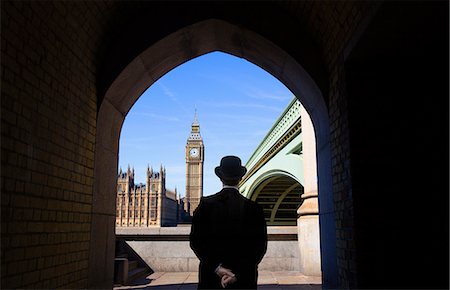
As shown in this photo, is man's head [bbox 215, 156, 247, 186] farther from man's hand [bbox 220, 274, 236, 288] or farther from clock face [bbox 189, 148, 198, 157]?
clock face [bbox 189, 148, 198, 157]

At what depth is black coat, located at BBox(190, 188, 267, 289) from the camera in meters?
3.13

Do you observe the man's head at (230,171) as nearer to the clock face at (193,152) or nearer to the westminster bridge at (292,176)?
the westminster bridge at (292,176)

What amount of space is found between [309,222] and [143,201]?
7673 centimetres

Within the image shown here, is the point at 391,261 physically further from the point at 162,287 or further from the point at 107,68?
the point at 162,287

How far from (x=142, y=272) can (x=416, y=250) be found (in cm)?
731

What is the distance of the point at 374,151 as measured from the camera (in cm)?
484

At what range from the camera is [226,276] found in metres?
3.06

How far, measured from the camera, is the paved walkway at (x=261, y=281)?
28.7 feet

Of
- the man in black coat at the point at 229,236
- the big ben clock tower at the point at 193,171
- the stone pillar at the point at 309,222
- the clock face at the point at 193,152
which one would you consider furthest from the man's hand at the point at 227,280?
the clock face at the point at 193,152

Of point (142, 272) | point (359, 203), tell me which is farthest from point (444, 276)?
point (142, 272)

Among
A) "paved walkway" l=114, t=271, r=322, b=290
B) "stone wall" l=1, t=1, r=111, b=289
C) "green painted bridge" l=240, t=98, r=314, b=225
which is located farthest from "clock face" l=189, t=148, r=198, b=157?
"stone wall" l=1, t=1, r=111, b=289

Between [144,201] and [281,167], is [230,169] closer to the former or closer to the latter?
[281,167]

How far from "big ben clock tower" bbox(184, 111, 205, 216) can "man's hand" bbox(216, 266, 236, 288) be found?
97.7 meters

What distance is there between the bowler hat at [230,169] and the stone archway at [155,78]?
9.62ft
